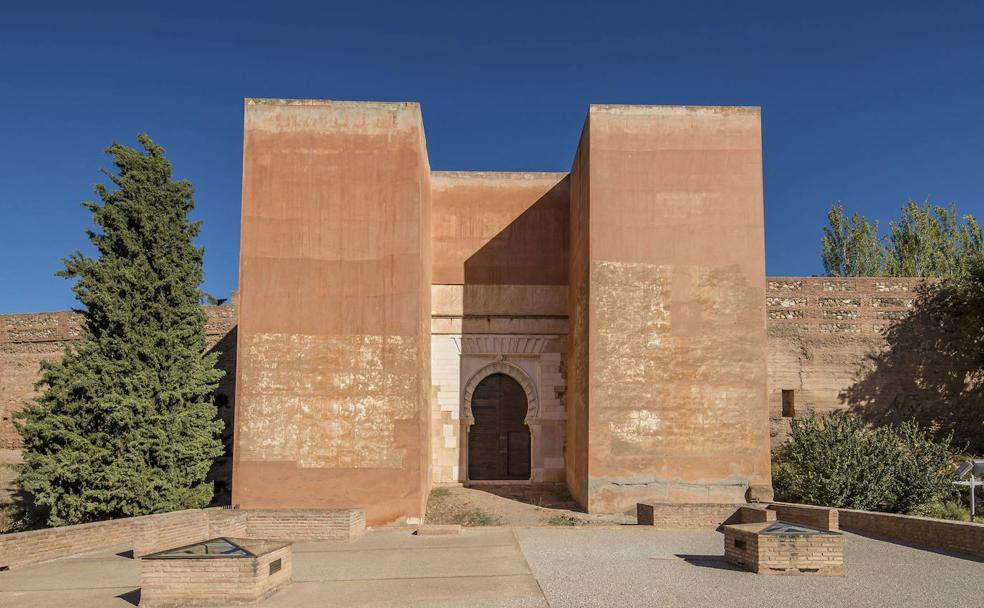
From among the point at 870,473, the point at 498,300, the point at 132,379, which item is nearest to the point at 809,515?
the point at 870,473

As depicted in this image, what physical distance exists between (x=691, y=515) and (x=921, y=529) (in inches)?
106

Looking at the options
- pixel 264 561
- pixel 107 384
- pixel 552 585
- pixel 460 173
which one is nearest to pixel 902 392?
pixel 460 173

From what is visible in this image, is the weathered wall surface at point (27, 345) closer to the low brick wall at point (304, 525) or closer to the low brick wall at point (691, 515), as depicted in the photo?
the low brick wall at point (304, 525)

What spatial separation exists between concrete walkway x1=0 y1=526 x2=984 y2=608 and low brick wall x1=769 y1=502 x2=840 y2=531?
10.1 inches

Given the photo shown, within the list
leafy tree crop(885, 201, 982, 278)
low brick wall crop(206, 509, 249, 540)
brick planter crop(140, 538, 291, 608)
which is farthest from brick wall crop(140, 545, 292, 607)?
leafy tree crop(885, 201, 982, 278)

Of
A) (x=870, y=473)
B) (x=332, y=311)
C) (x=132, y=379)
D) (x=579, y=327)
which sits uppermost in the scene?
(x=332, y=311)

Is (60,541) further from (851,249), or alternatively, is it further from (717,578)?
(851,249)

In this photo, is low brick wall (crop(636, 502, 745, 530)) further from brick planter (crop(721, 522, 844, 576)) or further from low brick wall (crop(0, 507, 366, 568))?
low brick wall (crop(0, 507, 366, 568))

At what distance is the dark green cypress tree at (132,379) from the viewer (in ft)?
35.6

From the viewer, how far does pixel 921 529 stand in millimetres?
8406

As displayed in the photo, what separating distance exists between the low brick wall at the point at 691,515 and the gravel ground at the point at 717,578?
43.1 inches

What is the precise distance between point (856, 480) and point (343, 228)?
8493 millimetres

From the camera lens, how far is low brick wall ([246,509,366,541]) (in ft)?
31.2

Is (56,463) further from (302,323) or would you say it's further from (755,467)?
(755,467)
